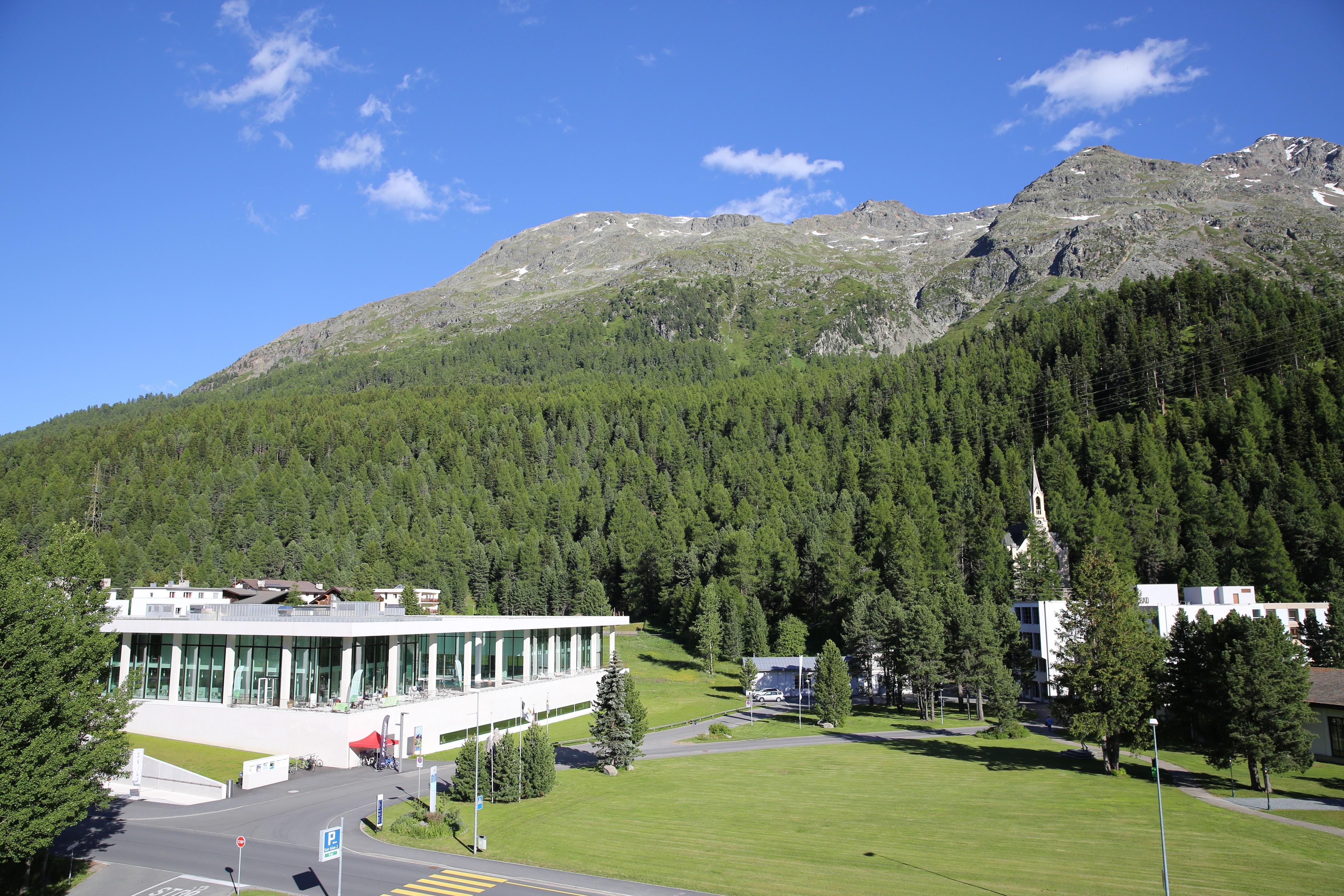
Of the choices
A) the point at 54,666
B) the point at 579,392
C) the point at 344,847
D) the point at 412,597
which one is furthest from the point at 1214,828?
the point at 579,392

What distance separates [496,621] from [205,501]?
98.1 meters

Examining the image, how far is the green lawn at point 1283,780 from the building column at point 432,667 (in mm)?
45792

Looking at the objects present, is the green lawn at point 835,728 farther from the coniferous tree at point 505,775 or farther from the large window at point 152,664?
the large window at point 152,664

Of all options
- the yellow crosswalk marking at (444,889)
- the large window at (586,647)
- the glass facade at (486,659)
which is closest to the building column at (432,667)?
the glass facade at (486,659)

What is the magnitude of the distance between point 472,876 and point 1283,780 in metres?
42.8

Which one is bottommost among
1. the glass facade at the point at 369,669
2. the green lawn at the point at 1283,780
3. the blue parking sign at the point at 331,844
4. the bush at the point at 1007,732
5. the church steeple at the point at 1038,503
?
the bush at the point at 1007,732

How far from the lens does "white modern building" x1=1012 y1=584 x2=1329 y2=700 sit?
71938mm

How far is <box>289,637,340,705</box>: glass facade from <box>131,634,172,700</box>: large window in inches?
375

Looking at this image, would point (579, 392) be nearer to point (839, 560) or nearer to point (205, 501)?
point (205, 501)

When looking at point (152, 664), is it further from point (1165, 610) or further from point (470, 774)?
point (1165, 610)

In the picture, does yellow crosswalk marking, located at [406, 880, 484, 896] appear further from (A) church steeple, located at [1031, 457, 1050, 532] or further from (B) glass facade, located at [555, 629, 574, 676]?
(A) church steeple, located at [1031, 457, 1050, 532]

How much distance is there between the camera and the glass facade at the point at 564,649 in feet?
226

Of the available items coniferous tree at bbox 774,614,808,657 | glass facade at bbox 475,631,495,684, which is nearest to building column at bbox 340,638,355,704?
glass facade at bbox 475,631,495,684

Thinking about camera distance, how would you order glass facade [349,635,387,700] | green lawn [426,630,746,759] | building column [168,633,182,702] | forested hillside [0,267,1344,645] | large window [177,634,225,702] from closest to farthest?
glass facade [349,635,387,700] → large window [177,634,225,702] → building column [168,633,182,702] → green lawn [426,630,746,759] → forested hillside [0,267,1344,645]
